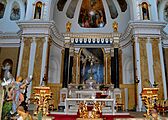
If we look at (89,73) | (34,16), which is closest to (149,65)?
(89,73)

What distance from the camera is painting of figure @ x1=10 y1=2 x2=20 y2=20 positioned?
16125mm

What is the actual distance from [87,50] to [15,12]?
6440mm

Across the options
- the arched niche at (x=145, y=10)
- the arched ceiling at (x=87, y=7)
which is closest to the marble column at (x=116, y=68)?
the arched ceiling at (x=87, y=7)

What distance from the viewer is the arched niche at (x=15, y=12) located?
635 inches

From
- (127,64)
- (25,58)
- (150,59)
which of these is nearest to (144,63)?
(150,59)

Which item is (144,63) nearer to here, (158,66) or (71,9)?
(158,66)

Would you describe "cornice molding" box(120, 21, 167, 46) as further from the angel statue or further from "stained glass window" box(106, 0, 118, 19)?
the angel statue

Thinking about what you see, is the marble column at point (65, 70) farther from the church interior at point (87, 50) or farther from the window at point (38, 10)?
the window at point (38, 10)

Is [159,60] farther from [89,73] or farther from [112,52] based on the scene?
[89,73]

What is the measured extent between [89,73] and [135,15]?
17.1ft

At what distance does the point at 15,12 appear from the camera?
1622 cm

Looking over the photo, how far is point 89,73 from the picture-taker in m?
15.2

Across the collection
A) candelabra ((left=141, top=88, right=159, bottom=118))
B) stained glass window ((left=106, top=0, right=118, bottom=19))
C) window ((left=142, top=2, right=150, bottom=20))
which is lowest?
candelabra ((left=141, top=88, right=159, bottom=118))

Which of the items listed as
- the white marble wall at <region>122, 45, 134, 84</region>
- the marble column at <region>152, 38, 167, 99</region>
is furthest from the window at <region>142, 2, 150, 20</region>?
the white marble wall at <region>122, 45, 134, 84</region>
